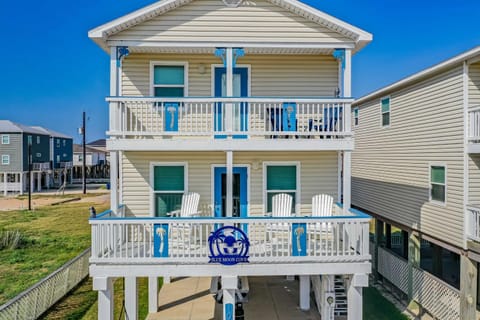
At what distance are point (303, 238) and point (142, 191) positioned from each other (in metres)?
4.94

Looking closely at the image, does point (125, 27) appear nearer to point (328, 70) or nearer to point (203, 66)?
point (203, 66)

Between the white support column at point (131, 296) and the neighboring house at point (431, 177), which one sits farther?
the neighboring house at point (431, 177)

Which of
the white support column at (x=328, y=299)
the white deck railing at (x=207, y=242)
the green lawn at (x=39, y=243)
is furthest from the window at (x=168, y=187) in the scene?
the green lawn at (x=39, y=243)

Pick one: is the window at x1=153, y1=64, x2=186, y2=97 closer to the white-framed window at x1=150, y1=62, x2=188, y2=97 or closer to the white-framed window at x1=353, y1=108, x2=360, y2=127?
the white-framed window at x1=150, y1=62, x2=188, y2=97

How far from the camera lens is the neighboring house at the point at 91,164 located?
67.5 meters

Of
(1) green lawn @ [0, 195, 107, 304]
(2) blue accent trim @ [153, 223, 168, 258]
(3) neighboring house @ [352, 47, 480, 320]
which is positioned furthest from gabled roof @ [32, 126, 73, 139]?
(2) blue accent trim @ [153, 223, 168, 258]

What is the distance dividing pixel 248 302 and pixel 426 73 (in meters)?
9.89

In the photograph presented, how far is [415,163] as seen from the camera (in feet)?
47.3

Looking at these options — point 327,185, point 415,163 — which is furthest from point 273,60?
point 415,163

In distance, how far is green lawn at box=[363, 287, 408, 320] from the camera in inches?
507

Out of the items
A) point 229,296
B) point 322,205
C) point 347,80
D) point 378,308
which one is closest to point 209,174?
point 322,205

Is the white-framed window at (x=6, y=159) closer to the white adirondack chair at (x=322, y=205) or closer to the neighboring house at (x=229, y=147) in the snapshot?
the neighboring house at (x=229, y=147)

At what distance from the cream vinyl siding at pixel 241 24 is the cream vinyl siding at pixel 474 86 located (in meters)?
4.34

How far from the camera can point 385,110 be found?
55.4 feet
